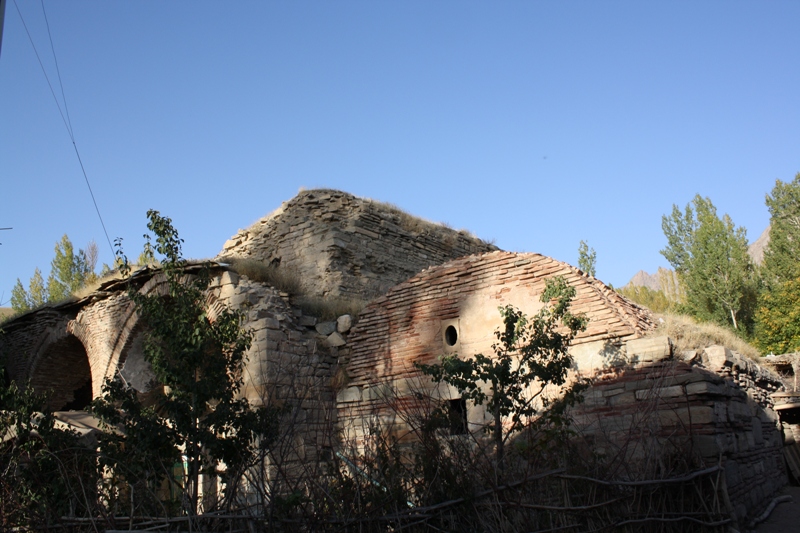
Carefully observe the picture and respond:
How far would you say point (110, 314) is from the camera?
11156mm

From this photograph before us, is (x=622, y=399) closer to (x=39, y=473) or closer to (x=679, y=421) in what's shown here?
(x=679, y=421)

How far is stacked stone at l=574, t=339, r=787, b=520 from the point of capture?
5.90 m

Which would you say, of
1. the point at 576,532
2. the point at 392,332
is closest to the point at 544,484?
the point at 576,532

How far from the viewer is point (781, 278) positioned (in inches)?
984

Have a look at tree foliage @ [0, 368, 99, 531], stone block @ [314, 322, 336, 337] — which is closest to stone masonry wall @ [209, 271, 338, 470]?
stone block @ [314, 322, 336, 337]

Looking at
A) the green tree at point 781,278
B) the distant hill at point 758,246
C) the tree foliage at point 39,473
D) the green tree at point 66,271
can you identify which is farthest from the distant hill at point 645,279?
the tree foliage at point 39,473

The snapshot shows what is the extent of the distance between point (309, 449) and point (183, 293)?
3126 mm

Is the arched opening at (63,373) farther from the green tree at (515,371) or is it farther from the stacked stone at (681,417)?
the stacked stone at (681,417)

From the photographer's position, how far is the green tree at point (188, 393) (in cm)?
512

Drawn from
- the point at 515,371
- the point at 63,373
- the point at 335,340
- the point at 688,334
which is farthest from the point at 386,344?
the point at 63,373

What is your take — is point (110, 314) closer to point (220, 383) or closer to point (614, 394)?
point (220, 383)

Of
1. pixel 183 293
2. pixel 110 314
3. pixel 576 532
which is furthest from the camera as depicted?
pixel 110 314

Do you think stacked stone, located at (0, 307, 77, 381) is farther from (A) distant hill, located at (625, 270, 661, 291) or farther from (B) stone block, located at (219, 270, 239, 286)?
(A) distant hill, located at (625, 270, 661, 291)

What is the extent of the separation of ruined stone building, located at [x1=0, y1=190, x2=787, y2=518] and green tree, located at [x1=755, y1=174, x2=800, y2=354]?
12.7 metres
